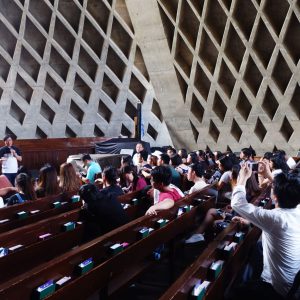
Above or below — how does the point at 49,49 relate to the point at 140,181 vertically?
above

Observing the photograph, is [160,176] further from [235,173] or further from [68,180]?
[68,180]

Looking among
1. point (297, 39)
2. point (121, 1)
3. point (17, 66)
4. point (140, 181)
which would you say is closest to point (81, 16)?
point (121, 1)

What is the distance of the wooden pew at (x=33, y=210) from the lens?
391 centimetres

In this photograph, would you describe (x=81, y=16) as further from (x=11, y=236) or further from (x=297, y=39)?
(x=11, y=236)

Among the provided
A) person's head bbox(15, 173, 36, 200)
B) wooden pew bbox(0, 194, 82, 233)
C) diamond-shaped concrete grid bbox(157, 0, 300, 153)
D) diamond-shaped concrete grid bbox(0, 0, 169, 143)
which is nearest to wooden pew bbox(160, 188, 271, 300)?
wooden pew bbox(0, 194, 82, 233)

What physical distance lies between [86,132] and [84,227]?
1073 centimetres

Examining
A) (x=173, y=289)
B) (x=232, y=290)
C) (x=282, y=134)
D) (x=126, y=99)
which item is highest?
(x=126, y=99)

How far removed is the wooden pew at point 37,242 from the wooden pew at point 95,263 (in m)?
0.56

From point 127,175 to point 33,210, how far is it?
6.93 ft

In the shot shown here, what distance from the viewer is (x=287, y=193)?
264cm

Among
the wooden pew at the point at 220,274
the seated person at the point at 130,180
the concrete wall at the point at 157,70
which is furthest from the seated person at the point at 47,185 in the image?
the concrete wall at the point at 157,70

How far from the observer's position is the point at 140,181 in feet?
19.3

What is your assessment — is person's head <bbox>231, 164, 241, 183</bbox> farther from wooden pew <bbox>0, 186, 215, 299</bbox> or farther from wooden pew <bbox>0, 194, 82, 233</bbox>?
wooden pew <bbox>0, 194, 82, 233</bbox>

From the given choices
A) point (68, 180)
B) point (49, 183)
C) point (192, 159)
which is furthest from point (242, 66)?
point (49, 183)
